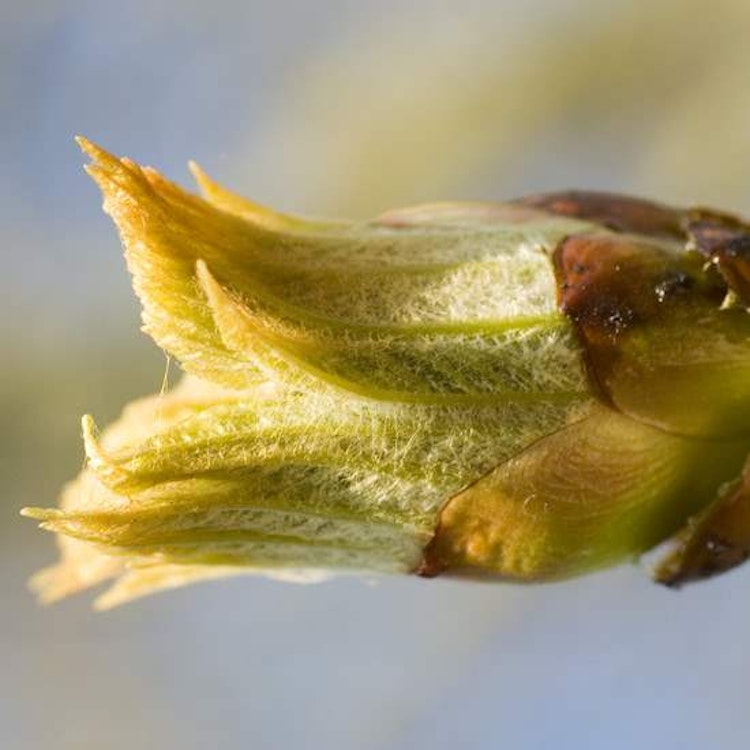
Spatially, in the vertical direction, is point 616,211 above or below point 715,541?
above

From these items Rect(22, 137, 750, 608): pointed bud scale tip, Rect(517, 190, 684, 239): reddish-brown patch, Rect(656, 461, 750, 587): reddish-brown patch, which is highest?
Rect(517, 190, 684, 239): reddish-brown patch

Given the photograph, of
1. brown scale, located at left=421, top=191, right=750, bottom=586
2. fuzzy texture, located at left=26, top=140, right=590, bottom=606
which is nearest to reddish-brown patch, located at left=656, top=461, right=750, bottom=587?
brown scale, located at left=421, top=191, right=750, bottom=586

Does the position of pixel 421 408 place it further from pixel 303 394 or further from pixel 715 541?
pixel 715 541

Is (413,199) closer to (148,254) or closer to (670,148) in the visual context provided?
(670,148)

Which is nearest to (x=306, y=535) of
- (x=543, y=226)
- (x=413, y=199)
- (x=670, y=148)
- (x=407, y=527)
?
(x=407, y=527)

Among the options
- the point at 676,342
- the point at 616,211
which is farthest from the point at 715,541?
the point at 616,211

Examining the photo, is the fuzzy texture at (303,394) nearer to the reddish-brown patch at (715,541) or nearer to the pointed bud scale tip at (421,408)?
the pointed bud scale tip at (421,408)

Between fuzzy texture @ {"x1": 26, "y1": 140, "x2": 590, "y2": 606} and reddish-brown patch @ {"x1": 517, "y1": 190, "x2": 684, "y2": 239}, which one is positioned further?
reddish-brown patch @ {"x1": 517, "y1": 190, "x2": 684, "y2": 239}

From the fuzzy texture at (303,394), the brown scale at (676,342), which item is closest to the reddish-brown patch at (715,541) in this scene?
the brown scale at (676,342)

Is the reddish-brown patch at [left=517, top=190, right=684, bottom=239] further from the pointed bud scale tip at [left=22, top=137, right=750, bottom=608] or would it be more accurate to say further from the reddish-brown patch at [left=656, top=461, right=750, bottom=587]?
the reddish-brown patch at [left=656, top=461, right=750, bottom=587]
